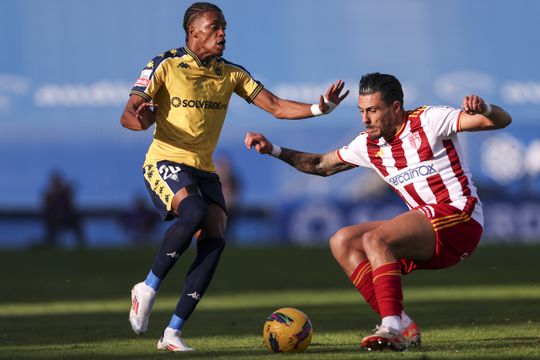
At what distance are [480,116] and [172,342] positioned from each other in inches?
110

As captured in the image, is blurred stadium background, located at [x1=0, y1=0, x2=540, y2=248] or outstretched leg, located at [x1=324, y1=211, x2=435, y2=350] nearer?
outstretched leg, located at [x1=324, y1=211, x2=435, y2=350]

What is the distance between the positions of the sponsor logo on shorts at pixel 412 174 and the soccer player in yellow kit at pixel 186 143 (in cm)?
89

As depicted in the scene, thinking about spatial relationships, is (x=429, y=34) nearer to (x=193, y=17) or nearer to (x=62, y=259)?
(x=62, y=259)

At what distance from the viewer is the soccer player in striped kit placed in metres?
9.05

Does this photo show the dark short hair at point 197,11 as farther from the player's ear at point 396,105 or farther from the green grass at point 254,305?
the green grass at point 254,305

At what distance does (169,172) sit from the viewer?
31.2 feet

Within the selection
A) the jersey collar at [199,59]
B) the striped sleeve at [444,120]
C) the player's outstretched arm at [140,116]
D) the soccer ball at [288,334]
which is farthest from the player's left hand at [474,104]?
the player's outstretched arm at [140,116]

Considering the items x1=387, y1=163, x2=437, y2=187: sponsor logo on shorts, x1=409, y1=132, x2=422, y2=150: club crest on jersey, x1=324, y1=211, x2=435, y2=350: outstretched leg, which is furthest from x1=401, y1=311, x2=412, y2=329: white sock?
x1=409, y1=132, x2=422, y2=150: club crest on jersey

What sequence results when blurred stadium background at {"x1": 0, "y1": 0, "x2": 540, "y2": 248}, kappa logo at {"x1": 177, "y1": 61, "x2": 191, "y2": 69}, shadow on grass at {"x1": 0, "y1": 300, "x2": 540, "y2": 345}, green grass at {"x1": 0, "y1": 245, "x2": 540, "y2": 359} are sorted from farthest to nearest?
blurred stadium background at {"x1": 0, "y1": 0, "x2": 540, "y2": 248}
shadow on grass at {"x1": 0, "y1": 300, "x2": 540, "y2": 345}
kappa logo at {"x1": 177, "y1": 61, "x2": 191, "y2": 69}
green grass at {"x1": 0, "y1": 245, "x2": 540, "y2": 359}

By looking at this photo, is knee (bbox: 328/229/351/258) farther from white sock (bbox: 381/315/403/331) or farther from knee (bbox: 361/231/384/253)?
white sock (bbox: 381/315/403/331)

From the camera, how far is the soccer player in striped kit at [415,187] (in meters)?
9.05

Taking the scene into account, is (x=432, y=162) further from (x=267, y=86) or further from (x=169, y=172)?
(x=267, y=86)

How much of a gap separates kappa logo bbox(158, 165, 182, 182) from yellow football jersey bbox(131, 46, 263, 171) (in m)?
0.11

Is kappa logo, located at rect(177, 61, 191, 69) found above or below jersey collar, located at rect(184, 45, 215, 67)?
below
